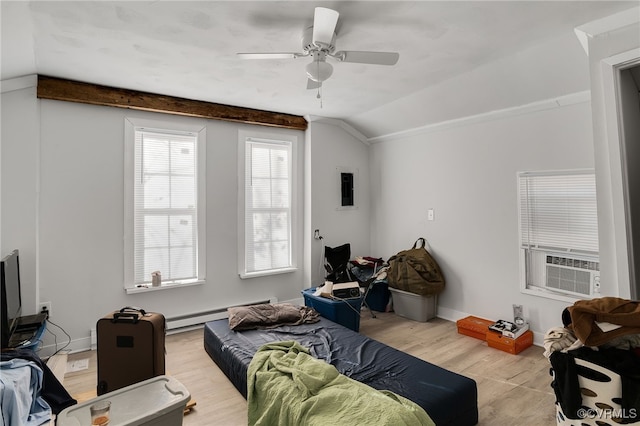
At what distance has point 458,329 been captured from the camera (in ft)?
12.5

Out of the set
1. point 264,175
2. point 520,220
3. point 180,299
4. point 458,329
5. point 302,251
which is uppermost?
point 264,175

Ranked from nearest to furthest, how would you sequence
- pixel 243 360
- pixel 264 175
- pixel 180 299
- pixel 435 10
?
pixel 435 10
pixel 243 360
pixel 180 299
pixel 264 175

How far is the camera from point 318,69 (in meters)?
2.38

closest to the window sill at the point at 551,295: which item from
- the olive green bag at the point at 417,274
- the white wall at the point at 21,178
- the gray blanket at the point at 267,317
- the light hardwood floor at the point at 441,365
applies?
the light hardwood floor at the point at 441,365

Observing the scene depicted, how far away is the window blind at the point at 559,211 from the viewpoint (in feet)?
10.2

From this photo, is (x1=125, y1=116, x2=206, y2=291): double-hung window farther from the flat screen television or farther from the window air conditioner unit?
the window air conditioner unit

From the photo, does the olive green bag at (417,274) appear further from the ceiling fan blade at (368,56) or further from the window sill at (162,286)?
the ceiling fan blade at (368,56)

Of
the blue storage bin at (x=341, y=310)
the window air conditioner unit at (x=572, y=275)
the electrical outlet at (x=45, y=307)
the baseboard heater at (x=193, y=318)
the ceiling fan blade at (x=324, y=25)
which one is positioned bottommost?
the baseboard heater at (x=193, y=318)

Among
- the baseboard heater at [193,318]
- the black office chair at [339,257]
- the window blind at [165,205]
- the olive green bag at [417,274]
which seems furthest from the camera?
the black office chair at [339,257]

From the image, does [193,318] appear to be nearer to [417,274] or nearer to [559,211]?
[417,274]

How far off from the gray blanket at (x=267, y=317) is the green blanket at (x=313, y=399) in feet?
3.12

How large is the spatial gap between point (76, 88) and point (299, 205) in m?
2.82

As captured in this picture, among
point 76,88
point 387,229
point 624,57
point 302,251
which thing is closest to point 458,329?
point 387,229

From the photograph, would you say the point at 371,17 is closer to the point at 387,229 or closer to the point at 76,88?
the point at 76,88
